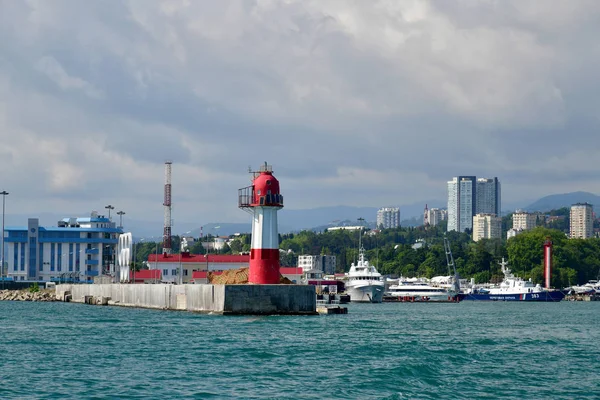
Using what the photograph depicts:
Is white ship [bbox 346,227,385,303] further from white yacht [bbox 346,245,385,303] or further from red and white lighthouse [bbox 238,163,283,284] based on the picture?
red and white lighthouse [bbox 238,163,283,284]

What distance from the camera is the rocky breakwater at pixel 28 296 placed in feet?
390

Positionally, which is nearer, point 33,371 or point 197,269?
point 33,371

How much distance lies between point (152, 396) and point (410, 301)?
117 m

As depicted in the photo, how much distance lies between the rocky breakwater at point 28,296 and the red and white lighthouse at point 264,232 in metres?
54.3

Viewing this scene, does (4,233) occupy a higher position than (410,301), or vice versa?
(4,233)

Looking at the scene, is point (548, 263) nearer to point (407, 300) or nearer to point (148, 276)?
point (407, 300)

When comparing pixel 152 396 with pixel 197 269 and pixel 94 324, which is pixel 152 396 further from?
pixel 197 269

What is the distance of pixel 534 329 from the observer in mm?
66000

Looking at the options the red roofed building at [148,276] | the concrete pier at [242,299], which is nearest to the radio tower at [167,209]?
the red roofed building at [148,276]

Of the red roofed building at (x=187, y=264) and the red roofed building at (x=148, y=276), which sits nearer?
the red roofed building at (x=148, y=276)

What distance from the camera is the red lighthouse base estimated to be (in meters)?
70.3

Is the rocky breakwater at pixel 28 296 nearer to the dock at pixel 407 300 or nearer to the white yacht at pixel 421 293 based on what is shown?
the dock at pixel 407 300

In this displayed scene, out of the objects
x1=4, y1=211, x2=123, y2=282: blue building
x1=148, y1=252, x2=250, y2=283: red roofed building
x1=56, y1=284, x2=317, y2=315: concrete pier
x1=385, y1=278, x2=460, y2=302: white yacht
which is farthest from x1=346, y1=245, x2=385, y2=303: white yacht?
x1=56, y1=284, x2=317, y2=315: concrete pier

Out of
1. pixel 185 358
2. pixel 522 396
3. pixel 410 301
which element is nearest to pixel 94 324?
pixel 185 358
